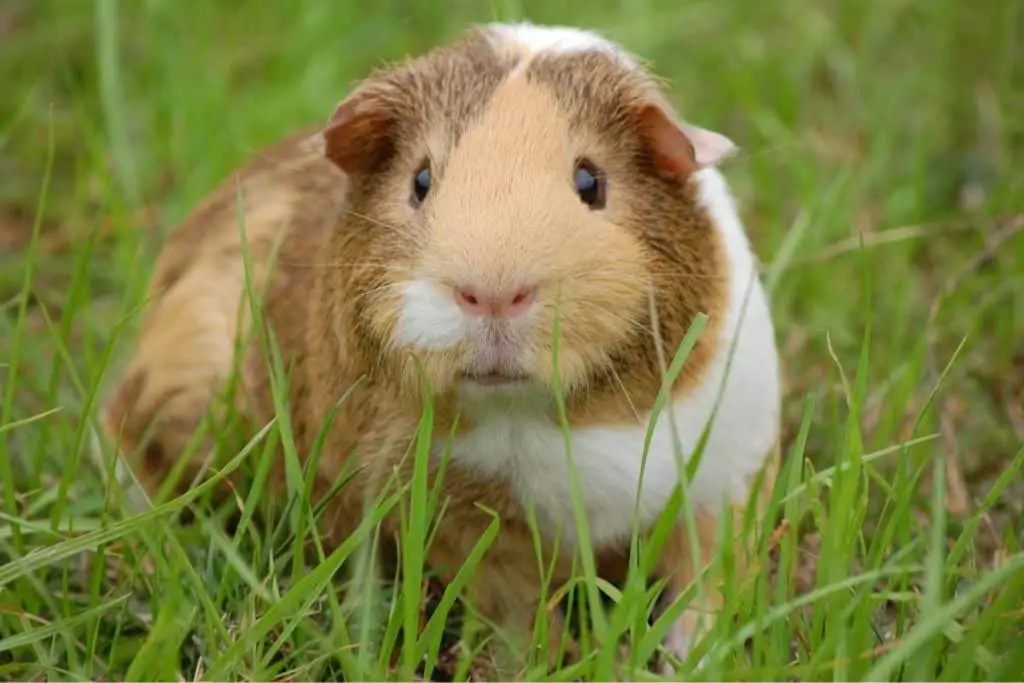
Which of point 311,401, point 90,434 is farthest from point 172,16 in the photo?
point 311,401

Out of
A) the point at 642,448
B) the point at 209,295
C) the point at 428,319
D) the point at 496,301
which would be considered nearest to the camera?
the point at 496,301

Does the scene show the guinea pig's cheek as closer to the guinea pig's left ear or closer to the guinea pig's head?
the guinea pig's head

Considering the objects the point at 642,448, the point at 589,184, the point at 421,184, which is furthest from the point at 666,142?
the point at 642,448

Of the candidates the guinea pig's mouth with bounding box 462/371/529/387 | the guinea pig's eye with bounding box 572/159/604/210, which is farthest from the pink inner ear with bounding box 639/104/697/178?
the guinea pig's mouth with bounding box 462/371/529/387

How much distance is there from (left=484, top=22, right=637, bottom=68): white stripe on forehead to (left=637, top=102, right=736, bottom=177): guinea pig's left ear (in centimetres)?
22

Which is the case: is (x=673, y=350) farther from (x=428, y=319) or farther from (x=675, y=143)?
(x=428, y=319)

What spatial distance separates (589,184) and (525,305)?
40 cm

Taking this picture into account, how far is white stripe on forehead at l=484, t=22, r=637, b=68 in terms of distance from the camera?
3.36m

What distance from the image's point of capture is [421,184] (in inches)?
127

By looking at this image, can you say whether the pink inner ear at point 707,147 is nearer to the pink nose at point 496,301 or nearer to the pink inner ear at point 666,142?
the pink inner ear at point 666,142

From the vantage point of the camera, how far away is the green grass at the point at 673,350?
2.92m

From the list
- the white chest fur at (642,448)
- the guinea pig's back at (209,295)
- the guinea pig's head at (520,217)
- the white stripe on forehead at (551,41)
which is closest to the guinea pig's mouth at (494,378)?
the guinea pig's head at (520,217)

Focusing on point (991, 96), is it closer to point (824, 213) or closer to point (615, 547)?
point (824, 213)

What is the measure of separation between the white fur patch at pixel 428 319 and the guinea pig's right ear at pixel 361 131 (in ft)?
1.45
